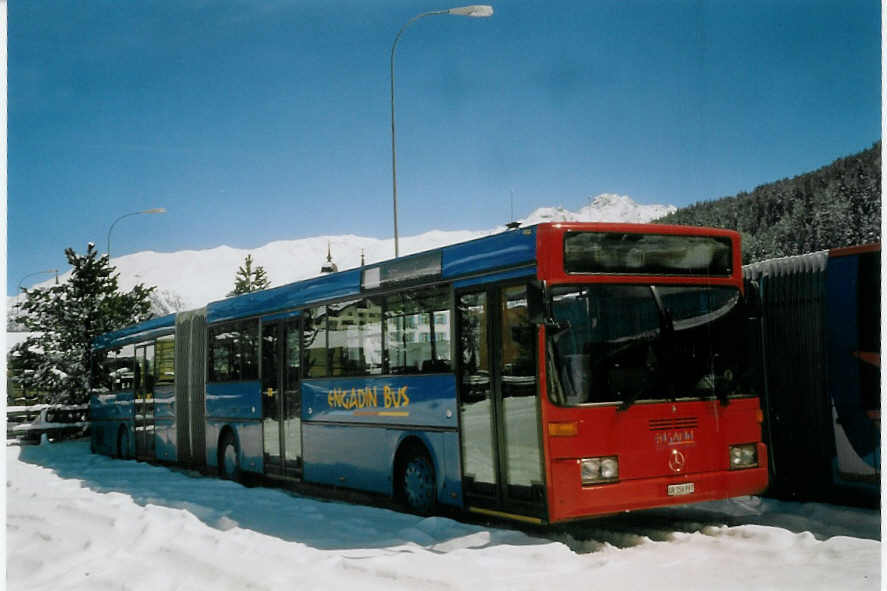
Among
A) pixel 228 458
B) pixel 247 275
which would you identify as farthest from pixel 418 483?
pixel 247 275

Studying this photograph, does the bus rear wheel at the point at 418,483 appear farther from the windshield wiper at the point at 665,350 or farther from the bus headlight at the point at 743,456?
the bus headlight at the point at 743,456

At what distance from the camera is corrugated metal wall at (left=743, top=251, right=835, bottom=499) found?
1048 centimetres

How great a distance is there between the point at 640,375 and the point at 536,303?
1.11 metres

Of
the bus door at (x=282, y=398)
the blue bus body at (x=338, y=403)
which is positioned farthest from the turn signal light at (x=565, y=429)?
the bus door at (x=282, y=398)

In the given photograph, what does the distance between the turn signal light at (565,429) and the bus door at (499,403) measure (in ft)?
0.68

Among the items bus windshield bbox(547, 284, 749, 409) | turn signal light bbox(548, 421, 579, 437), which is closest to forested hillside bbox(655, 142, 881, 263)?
bus windshield bbox(547, 284, 749, 409)

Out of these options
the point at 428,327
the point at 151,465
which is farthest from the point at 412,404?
the point at 151,465

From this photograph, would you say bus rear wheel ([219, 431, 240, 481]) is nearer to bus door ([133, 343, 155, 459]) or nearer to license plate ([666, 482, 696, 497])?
bus door ([133, 343, 155, 459])

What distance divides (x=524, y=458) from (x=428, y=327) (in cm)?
222

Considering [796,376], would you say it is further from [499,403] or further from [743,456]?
[499,403]

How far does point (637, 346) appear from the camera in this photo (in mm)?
8719

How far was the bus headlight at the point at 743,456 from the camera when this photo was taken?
9203 millimetres

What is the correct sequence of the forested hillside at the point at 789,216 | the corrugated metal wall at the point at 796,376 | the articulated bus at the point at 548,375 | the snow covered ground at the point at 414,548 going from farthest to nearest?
the forested hillside at the point at 789,216
the corrugated metal wall at the point at 796,376
the articulated bus at the point at 548,375
the snow covered ground at the point at 414,548

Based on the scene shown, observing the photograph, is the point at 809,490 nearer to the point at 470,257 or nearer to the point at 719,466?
the point at 719,466
